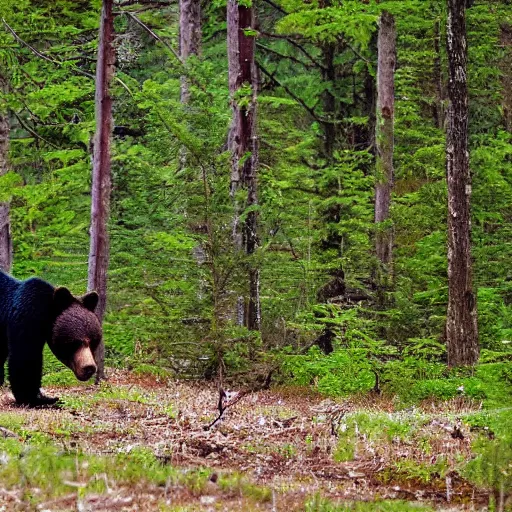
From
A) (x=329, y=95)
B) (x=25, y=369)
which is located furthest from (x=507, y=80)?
(x=25, y=369)

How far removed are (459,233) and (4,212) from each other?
10312mm

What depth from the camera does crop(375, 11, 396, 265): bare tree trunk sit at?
22031 millimetres

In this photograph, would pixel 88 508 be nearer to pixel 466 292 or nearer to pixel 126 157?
pixel 466 292

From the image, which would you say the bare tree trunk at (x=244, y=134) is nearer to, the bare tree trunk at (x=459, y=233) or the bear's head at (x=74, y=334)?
the bare tree trunk at (x=459, y=233)

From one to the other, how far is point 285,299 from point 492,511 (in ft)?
44.1

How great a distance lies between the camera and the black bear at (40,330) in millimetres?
11102

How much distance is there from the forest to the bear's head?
25.6 inches

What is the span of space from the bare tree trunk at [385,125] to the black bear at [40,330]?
11749 millimetres

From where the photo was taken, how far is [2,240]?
65.7 feet

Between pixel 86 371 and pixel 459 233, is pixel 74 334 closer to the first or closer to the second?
pixel 86 371

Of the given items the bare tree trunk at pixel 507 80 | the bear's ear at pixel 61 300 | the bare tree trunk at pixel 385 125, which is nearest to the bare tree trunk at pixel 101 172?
the bear's ear at pixel 61 300

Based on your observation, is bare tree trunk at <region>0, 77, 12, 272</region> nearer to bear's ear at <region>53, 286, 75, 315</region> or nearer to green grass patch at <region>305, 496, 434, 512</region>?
bear's ear at <region>53, 286, 75, 315</region>

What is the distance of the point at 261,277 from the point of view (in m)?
19.9

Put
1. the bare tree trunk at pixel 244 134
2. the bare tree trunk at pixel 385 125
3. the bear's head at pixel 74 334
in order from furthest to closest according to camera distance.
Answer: the bare tree trunk at pixel 385 125 → the bare tree trunk at pixel 244 134 → the bear's head at pixel 74 334
